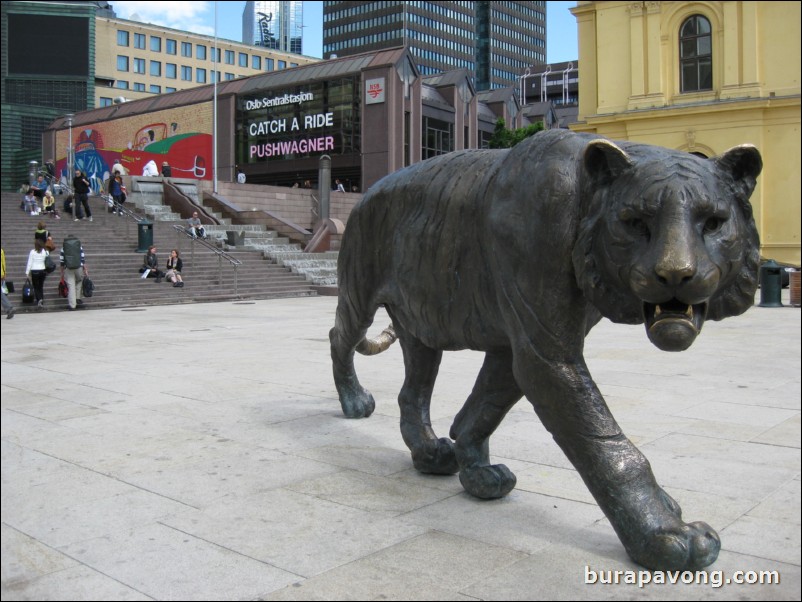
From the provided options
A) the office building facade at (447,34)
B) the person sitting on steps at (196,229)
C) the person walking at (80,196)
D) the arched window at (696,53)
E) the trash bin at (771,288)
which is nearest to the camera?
the trash bin at (771,288)

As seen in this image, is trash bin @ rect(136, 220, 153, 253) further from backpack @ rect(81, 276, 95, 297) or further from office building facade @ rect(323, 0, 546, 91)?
office building facade @ rect(323, 0, 546, 91)

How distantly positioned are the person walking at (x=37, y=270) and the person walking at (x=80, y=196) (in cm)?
964

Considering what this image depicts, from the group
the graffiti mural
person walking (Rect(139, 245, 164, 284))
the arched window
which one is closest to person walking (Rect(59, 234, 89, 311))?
person walking (Rect(139, 245, 164, 284))

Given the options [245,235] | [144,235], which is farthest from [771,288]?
[245,235]

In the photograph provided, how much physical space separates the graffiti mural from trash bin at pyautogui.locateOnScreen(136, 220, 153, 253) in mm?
26924

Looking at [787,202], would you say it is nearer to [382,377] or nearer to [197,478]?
[382,377]

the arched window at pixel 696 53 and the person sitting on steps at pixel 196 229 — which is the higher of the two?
the arched window at pixel 696 53

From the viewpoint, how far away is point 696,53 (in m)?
27.9

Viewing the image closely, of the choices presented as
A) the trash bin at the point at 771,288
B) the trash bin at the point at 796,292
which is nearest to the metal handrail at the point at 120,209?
the trash bin at the point at 771,288

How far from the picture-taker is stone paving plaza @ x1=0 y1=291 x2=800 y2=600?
9.40 ft

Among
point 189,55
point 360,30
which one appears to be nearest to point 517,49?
point 360,30

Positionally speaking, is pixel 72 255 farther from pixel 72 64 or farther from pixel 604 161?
pixel 72 64

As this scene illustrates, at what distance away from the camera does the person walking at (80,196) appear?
25250mm

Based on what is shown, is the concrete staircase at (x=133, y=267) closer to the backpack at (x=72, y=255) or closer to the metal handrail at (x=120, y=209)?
the metal handrail at (x=120, y=209)
